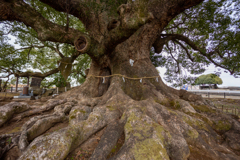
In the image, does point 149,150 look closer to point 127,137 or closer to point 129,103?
point 127,137

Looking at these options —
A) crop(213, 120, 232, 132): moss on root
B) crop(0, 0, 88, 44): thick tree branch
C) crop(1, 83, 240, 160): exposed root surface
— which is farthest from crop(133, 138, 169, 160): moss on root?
crop(0, 0, 88, 44): thick tree branch

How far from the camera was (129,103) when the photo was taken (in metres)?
2.96

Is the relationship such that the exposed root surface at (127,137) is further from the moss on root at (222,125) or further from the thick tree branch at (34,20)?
the thick tree branch at (34,20)

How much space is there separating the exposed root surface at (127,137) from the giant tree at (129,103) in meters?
0.01

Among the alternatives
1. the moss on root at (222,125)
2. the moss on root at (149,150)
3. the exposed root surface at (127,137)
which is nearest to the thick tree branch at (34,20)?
the exposed root surface at (127,137)

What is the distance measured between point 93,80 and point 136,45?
274 centimetres

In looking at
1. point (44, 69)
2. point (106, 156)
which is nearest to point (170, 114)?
point (106, 156)

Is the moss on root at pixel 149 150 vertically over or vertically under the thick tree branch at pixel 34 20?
under

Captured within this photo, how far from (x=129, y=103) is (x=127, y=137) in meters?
1.33

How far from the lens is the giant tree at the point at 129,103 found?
1.58 m

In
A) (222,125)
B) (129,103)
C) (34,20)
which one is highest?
(34,20)

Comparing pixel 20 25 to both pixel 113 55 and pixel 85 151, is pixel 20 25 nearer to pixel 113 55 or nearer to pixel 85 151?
pixel 113 55

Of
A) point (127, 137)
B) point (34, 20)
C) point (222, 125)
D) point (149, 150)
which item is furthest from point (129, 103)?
point (34, 20)

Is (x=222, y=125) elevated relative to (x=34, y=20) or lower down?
lower down
